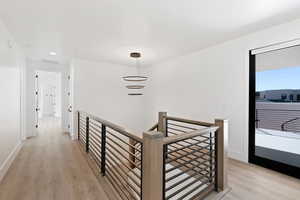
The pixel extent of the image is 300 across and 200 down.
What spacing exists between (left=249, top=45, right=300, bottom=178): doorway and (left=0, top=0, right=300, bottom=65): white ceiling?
65 centimetres

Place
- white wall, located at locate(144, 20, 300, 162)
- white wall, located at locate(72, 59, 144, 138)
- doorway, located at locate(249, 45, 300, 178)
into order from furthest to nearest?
white wall, located at locate(72, 59, 144, 138) < white wall, located at locate(144, 20, 300, 162) < doorway, located at locate(249, 45, 300, 178)

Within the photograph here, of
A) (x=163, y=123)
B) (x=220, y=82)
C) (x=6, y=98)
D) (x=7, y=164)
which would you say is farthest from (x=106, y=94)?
(x=220, y=82)

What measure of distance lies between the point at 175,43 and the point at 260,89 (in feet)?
6.41

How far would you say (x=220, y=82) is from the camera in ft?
12.3

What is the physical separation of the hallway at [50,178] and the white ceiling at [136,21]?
96.3 inches

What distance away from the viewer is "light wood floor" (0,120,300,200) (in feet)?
7.07

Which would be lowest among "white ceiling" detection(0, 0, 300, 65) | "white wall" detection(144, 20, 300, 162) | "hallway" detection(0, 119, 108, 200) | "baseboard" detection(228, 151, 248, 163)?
"hallway" detection(0, 119, 108, 200)

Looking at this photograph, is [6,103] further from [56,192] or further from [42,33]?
[56,192]

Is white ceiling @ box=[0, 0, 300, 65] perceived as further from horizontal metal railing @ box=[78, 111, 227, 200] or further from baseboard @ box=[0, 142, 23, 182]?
baseboard @ box=[0, 142, 23, 182]

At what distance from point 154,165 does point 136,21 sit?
220 centimetres

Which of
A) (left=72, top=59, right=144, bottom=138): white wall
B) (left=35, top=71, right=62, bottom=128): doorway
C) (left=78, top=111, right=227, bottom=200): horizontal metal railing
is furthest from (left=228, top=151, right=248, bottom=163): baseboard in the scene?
(left=35, top=71, right=62, bottom=128): doorway

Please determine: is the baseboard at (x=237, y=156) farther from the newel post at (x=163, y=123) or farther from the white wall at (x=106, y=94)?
the white wall at (x=106, y=94)

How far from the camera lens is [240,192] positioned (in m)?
2.25

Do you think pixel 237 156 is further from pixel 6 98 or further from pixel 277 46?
pixel 6 98
